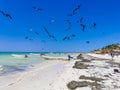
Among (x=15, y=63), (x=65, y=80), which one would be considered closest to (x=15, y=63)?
(x=15, y=63)

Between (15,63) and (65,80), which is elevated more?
(15,63)

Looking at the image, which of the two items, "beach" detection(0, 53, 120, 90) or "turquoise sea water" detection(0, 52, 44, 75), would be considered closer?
"beach" detection(0, 53, 120, 90)

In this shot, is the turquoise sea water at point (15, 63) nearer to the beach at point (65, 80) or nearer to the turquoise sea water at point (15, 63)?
the turquoise sea water at point (15, 63)

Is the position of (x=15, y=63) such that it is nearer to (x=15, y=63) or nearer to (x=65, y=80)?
(x=15, y=63)

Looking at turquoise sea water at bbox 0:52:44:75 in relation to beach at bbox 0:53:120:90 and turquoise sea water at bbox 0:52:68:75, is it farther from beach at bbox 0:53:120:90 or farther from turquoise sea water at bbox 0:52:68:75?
beach at bbox 0:53:120:90

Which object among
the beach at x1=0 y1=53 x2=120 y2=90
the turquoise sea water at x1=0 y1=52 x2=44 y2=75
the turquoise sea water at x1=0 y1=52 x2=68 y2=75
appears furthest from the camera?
the turquoise sea water at x1=0 y1=52 x2=44 y2=75

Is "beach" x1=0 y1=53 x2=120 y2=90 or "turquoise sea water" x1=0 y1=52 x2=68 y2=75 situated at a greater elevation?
"turquoise sea water" x1=0 y1=52 x2=68 y2=75

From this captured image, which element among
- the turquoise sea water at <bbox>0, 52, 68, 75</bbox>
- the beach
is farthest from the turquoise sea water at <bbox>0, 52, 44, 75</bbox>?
the beach

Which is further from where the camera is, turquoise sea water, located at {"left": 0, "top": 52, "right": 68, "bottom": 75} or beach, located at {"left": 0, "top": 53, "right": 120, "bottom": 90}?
turquoise sea water, located at {"left": 0, "top": 52, "right": 68, "bottom": 75}

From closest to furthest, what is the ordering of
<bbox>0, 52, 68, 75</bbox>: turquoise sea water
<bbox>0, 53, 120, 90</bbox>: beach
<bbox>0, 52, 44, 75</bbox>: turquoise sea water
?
<bbox>0, 53, 120, 90</bbox>: beach
<bbox>0, 52, 68, 75</bbox>: turquoise sea water
<bbox>0, 52, 44, 75</bbox>: turquoise sea water

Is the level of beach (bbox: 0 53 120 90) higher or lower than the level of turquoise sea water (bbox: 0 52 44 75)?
lower

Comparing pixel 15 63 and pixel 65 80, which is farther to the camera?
pixel 15 63

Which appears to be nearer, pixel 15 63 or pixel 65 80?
pixel 65 80

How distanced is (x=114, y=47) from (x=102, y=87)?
78.6 m
